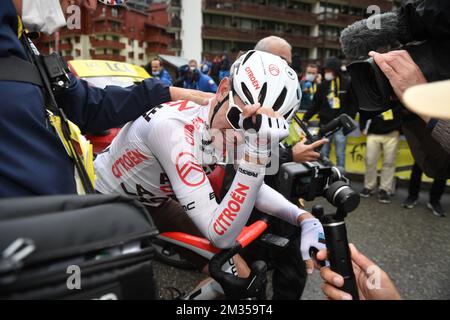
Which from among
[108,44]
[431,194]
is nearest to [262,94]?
[431,194]

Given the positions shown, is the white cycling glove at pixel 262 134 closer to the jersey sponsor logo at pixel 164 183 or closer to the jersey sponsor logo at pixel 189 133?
the jersey sponsor logo at pixel 189 133

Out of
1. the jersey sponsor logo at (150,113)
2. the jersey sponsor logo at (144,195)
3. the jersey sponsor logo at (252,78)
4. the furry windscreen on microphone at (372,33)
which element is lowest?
the jersey sponsor logo at (144,195)

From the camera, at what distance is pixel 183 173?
4.88ft

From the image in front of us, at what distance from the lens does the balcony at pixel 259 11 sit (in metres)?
35.7

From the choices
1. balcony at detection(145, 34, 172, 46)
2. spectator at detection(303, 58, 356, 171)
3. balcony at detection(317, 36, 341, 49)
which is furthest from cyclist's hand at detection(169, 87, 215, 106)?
balcony at detection(145, 34, 172, 46)

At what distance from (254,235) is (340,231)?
1.90 ft

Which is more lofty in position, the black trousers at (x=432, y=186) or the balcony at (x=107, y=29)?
the balcony at (x=107, y=29)

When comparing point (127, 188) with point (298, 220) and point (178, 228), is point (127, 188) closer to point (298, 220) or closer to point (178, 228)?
point (178, 228)

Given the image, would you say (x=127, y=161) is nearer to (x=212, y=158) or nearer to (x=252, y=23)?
(x=212, y=158)

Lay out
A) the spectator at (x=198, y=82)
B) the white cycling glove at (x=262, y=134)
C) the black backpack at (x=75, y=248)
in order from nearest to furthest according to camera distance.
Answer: the black backpack at (x=75, y=248) < the white cycling glove at (x=262, y=134) < the spectator at (x=198, y=82)

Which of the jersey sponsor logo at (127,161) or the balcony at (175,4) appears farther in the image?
the balcony at (175,4)

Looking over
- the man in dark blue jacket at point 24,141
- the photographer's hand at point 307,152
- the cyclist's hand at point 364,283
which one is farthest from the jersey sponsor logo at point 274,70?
the photographer's hand at point 307,152

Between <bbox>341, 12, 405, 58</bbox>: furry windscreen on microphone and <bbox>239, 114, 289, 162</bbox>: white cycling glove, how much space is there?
1.37ft

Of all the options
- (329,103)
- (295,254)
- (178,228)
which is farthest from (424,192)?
(178,228)
